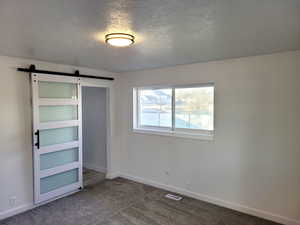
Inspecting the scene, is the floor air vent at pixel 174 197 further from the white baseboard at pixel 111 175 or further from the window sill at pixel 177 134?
the white baseboard at pixel 111 175

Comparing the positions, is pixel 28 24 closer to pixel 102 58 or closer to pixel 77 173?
pixel 102 58

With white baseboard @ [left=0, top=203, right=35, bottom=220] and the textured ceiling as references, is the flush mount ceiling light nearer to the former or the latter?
the textured ceiling

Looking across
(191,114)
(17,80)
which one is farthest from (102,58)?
(191,114)

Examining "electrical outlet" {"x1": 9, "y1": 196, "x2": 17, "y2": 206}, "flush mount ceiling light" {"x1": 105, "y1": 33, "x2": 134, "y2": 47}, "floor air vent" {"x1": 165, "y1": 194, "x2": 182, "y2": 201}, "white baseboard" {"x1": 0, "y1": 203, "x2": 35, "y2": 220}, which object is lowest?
"floor air vent" {"x1": 165, "y1": 194, "x2": 182, "y2": 201}

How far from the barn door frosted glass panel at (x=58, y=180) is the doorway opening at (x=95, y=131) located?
887 millimetres

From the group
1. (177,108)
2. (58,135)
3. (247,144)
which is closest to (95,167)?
(58,135)

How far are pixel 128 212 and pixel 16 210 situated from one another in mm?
1718

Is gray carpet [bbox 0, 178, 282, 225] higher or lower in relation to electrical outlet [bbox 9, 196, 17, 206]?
lower

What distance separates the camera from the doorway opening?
5.09 m

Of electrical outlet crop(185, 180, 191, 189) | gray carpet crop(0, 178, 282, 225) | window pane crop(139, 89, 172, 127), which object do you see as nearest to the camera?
gray carpet crop(0, 178, 282, 225)

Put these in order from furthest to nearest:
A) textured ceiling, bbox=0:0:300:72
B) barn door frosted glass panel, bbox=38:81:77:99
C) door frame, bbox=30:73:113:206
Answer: barn door frosted glass panel, bbox=38:81:77:99 < door frame, bbox=30:73:113:206 < textured ceiling, bbox=0:0:300:72

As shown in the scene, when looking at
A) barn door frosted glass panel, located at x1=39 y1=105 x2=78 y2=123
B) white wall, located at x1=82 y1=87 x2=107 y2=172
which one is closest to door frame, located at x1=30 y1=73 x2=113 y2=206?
barn door frosted glass panel, located at x1=39 y1=105 x2=78 y2=123

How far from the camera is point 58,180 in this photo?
376 cm

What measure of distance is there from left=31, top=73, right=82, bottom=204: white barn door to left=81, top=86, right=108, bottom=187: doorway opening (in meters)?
0.96
